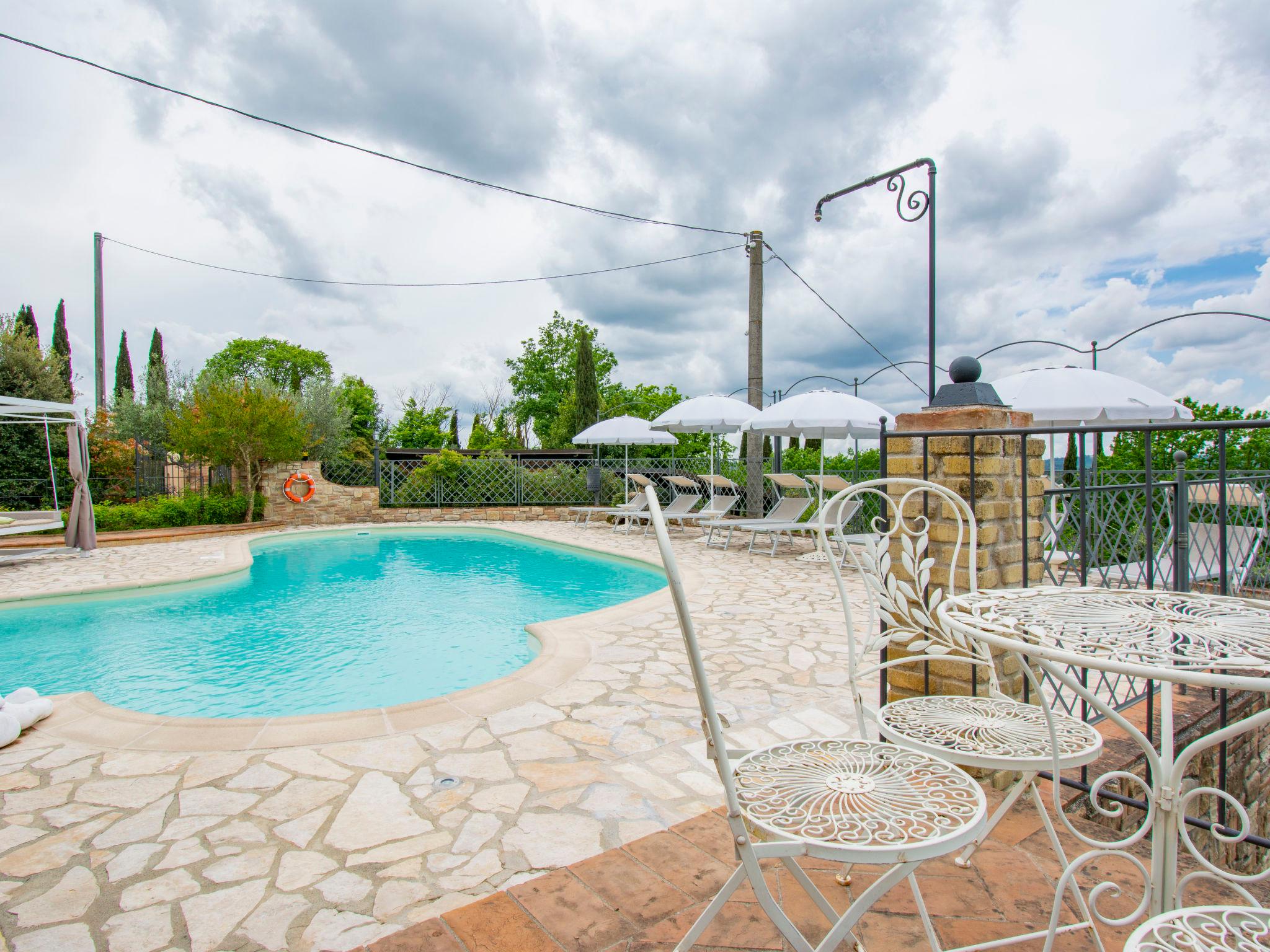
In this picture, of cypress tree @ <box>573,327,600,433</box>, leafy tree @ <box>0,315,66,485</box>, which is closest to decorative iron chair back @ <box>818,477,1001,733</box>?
leafy tree @ <box>0,315,66,485</box>

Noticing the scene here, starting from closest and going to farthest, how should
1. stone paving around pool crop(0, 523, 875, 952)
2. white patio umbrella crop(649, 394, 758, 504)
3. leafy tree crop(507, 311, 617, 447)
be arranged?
stone paving around pool crop(0, 523, 875, 952)
white patio umbrella crop(649, 394, 758, 504)
leafy tree crop(507, 311, 617, 447)

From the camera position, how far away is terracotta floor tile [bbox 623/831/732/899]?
1.69 metres

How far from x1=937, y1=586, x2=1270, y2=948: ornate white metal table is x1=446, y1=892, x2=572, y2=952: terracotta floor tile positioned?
1.09m

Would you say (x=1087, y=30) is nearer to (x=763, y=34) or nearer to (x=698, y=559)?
(x=763, y=34)

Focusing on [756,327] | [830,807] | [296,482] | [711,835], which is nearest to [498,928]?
[711,835]

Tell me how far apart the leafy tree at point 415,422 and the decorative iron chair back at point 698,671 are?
26694 millimetres

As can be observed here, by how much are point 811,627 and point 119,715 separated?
4.26m

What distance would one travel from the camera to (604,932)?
150 cm

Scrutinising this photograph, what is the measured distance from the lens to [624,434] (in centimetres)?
1198

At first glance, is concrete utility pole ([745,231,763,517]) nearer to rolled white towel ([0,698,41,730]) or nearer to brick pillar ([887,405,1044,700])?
brick pillar ([887,405,1044,700])

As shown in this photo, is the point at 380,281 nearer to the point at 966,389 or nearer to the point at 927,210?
the point at 927,210

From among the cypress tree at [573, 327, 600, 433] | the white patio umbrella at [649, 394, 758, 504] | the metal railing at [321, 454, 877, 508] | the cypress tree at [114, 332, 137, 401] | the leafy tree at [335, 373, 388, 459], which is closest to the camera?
the white patio umbrella at [649, 394, 758, 504]

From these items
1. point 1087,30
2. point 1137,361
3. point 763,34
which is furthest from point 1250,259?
point 763,34

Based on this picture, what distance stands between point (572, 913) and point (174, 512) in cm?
1351
